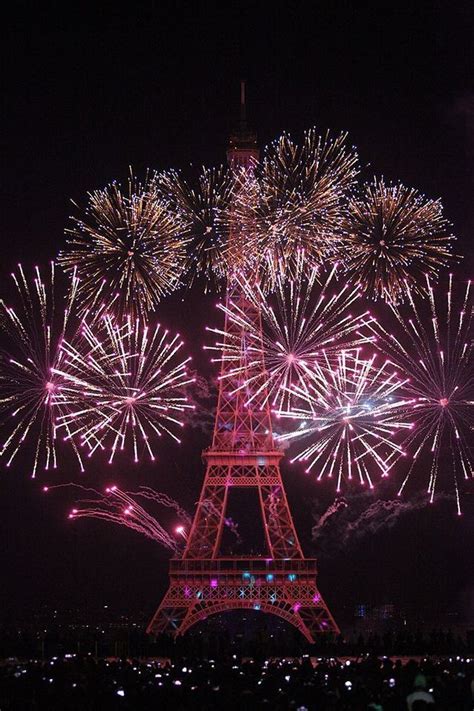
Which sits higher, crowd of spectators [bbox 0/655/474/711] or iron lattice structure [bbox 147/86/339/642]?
iron lattice structure [bbox 147/86/339/642]

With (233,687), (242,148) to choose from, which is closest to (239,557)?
(242,148)

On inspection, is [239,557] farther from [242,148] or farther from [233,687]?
[233,687]

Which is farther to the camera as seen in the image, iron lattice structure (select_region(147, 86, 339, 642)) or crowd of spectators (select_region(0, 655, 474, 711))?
iron lattice structure (select_region(147, 86, 339, 642))

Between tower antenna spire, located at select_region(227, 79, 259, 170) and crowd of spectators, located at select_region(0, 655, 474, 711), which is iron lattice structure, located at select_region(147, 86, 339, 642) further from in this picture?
crowd of spectators, located at select_region(0, 655, 474, 711)

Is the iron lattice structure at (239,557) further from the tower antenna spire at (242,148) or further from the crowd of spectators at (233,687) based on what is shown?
the crowd of spectators at (233,687)

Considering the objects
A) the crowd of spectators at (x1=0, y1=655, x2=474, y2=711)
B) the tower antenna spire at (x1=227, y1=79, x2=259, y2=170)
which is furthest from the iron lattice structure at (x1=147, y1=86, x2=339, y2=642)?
the crowd of spectators at (x1=0, y1=655, x2=474, y2=711)

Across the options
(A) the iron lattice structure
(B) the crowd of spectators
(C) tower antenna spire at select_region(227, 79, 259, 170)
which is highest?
(C) tower antenna spire at select_region(227, 79, 259, 170)

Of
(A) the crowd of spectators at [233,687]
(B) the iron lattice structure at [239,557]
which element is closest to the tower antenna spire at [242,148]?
(B) the iron lattice structure at [239,557]
